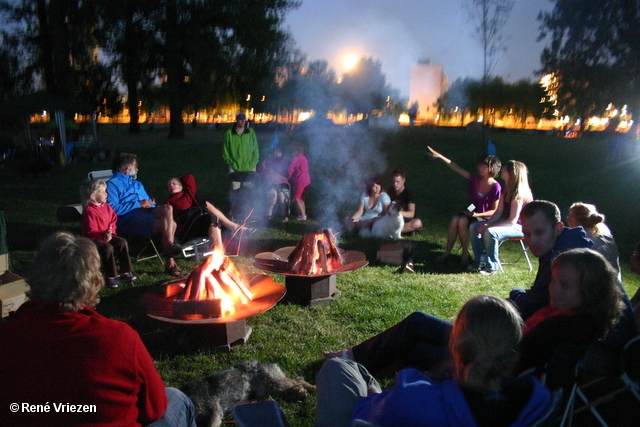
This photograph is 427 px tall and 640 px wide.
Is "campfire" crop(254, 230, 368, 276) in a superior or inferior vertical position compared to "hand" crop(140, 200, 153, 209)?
inferior

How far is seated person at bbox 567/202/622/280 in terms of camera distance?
12.7ft

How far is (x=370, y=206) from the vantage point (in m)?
7.24

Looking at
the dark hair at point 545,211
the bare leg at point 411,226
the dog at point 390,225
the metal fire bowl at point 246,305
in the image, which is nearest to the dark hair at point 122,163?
the metal fire bowl at point 246,305

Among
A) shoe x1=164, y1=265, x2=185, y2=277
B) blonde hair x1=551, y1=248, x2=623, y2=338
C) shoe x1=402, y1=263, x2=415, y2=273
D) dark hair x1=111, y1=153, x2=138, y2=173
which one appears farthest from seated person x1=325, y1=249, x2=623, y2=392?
dark hair x1=111, y1=153, x2=138, y2=173

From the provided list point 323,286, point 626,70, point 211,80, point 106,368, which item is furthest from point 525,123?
point 106,368

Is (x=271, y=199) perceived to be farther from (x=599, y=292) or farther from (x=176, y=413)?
(x=599, y=292)

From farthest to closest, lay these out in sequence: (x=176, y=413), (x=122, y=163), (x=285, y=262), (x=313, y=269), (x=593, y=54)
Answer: (x=593, y=54) → (x=122, y=163) → (x=285, y=262) → (x=313, y=269) → (x=176, y=413)

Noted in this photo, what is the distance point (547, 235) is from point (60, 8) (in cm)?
2111

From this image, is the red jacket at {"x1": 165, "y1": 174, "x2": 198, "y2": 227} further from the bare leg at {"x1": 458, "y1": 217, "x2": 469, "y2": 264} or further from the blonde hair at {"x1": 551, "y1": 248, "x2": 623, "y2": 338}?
the blonde hair at {"x1": 551, "y1": 248, "x2": 623, "y2": 338}

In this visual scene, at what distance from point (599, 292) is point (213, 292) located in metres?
2.69

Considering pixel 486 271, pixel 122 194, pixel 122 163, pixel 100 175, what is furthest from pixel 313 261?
pixel 100 175

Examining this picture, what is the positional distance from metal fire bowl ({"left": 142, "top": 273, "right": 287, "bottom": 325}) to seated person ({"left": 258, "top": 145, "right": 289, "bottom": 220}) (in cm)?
385

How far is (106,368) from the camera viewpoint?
66.6 inches

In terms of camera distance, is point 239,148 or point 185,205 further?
point 239,148
